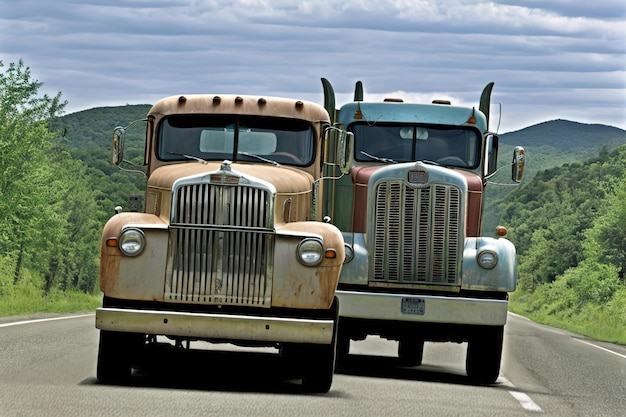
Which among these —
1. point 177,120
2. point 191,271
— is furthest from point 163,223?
point 177,120

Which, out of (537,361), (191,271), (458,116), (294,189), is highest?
(458,116)

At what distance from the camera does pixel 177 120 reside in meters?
13.7

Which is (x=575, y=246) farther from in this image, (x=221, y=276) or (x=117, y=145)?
(x=221, y=276)

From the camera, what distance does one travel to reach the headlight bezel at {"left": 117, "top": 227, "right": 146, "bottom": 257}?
37.4 ft

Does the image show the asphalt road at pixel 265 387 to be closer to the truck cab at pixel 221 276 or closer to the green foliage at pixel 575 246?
the truck cab at pixel 221 276

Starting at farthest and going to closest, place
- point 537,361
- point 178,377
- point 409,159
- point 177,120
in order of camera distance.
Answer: point 537,361
point 409,159
point 177,120
point 178,377

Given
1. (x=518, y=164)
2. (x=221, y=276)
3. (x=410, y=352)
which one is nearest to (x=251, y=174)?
(x=221, y=276)

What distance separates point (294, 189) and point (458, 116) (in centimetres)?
515

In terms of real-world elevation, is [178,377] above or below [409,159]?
below

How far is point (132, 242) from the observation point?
37.5 feet

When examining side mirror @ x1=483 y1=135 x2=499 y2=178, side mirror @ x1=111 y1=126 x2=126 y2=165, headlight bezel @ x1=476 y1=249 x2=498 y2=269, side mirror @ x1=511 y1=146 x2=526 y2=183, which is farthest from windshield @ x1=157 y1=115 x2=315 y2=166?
side mirror @ x1=483 y1=135 x2=499 y2=178

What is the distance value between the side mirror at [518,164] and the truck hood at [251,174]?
154 inches

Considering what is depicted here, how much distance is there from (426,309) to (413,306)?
158mm

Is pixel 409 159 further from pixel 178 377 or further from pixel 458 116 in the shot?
pixel 178 377
